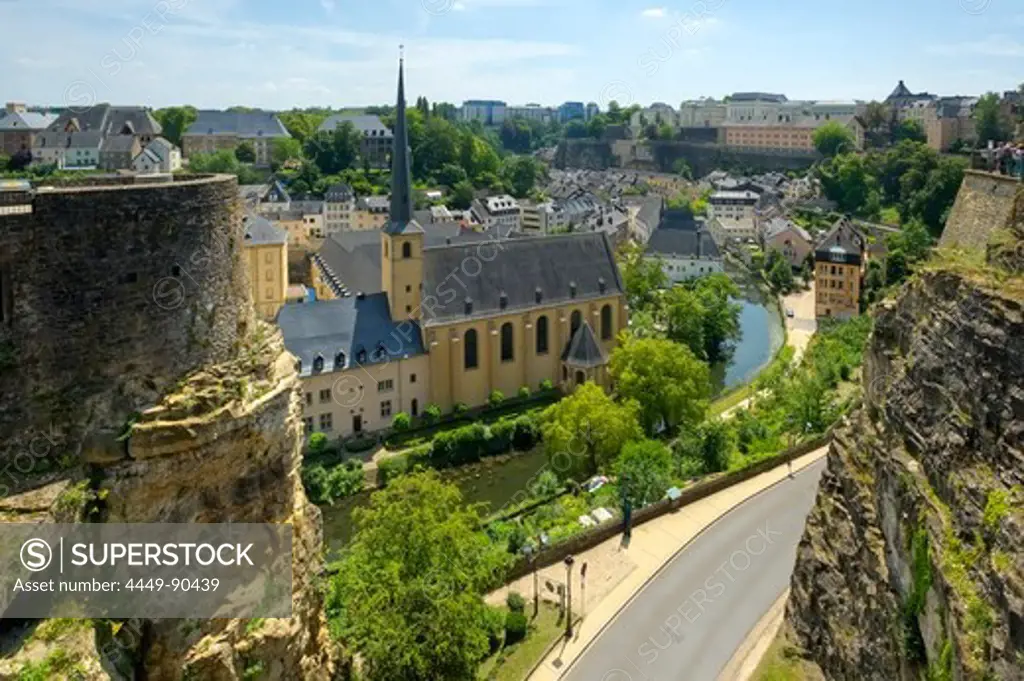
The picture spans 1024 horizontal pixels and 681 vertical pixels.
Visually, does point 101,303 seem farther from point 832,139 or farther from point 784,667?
point 832,139

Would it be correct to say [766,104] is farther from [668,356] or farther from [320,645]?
[320,645]

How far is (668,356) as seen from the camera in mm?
39750

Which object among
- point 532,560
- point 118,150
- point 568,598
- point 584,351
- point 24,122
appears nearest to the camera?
Result: point 568,598

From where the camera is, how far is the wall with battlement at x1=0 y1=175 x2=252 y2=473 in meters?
10.3

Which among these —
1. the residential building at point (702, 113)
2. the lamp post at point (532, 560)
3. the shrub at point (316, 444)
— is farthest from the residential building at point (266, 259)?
the residential building at point (702, 113)

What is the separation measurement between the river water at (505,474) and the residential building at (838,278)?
17.1 ft

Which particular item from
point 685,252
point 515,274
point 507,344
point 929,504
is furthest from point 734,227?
point 929,504

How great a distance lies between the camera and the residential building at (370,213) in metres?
84.6

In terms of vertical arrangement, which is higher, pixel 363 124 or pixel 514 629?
pixel 363 124

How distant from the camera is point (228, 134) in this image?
109 metres

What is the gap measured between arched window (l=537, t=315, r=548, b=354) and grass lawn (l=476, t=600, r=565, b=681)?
85.6 feet

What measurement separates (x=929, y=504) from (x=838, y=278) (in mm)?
51811

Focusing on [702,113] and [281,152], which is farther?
[702,113]

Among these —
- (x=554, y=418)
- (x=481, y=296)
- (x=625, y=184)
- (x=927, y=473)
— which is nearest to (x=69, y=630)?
(x=927, y=473)
